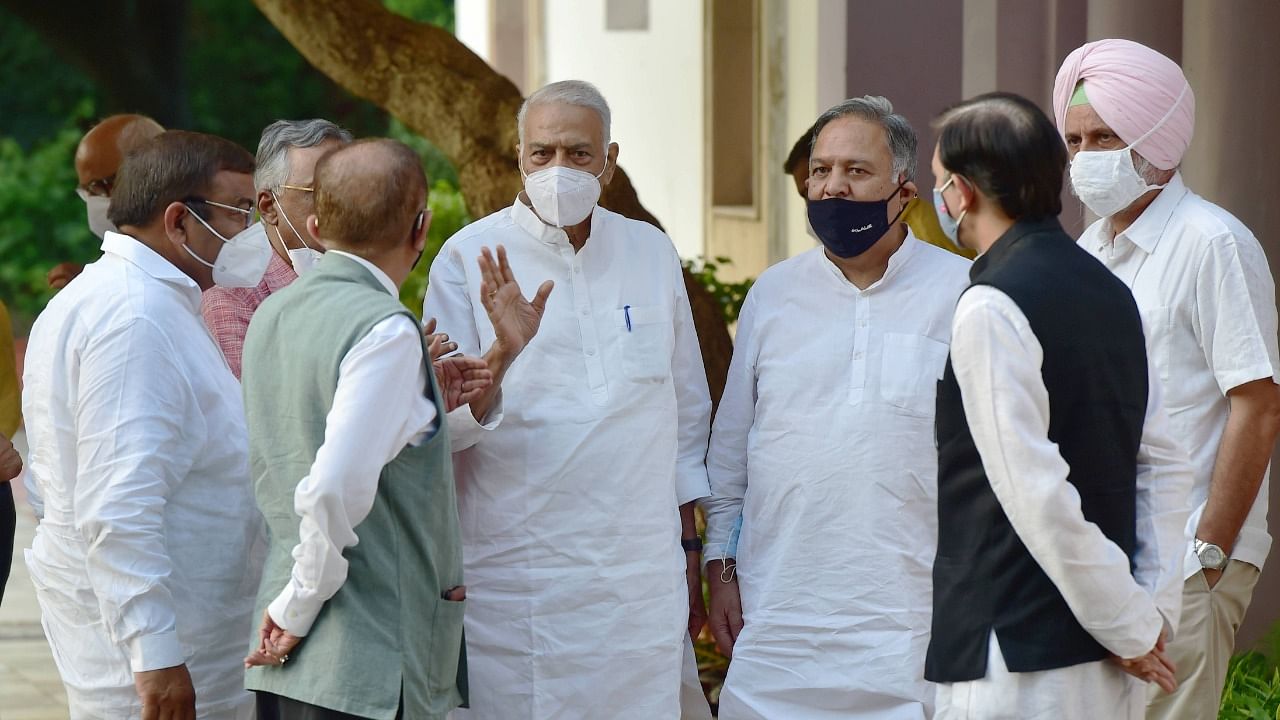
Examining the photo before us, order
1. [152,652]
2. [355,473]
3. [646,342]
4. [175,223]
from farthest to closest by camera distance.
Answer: [646,342], [175,223], [152,652], [355,473]

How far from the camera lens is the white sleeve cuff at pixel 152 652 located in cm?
316

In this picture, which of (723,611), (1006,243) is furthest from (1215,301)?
(723,611)

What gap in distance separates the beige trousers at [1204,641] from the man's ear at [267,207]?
2378 mm

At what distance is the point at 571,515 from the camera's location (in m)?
3.88

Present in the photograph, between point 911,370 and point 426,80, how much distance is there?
4.21 metres

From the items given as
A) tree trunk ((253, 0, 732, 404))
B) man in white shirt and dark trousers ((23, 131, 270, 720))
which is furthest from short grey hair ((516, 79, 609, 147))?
tree trunk ((253, 0, 732, 404))

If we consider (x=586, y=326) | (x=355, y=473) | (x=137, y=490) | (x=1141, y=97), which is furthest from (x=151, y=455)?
(x=1141, y=97)

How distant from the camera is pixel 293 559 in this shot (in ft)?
9.84

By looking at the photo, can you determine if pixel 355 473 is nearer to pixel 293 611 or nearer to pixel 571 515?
pixel 293 611

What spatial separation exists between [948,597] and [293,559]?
119cm

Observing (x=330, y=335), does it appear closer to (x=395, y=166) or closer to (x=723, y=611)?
(x=395, y=166)

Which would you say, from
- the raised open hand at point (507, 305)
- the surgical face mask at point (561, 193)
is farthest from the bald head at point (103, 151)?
the raised open hand at point (507, 305)

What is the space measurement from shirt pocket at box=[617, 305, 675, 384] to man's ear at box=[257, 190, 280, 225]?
0.92 meters

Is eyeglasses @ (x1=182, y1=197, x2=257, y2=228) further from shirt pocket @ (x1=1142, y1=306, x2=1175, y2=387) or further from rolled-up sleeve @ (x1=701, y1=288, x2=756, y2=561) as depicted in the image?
shirt pocket @ (x1=1142, y1=306, x2=1175, y2=387)
